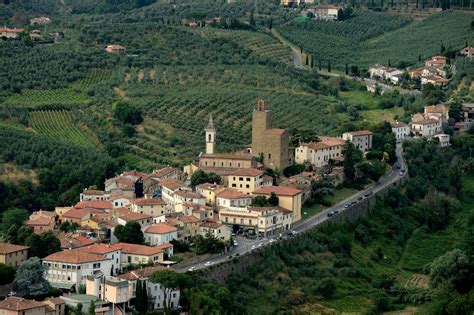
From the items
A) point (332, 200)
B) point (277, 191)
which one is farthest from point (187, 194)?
point (332, 200)

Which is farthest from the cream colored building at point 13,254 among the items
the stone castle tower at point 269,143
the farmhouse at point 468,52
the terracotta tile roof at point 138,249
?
the farmhouse at point 468,52

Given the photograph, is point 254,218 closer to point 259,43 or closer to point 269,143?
point 269,143

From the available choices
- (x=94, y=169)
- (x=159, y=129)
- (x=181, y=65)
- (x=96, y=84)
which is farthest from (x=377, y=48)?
(x=94, y=169)

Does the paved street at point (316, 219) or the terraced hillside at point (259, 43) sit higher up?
the terraced hillside at point (259, 43)

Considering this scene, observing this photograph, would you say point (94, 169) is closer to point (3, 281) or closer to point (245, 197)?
point (245, 197)

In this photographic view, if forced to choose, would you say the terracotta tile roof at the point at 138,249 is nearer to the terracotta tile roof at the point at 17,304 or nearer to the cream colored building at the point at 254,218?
the terracotta tile roof at the point at 17,304
